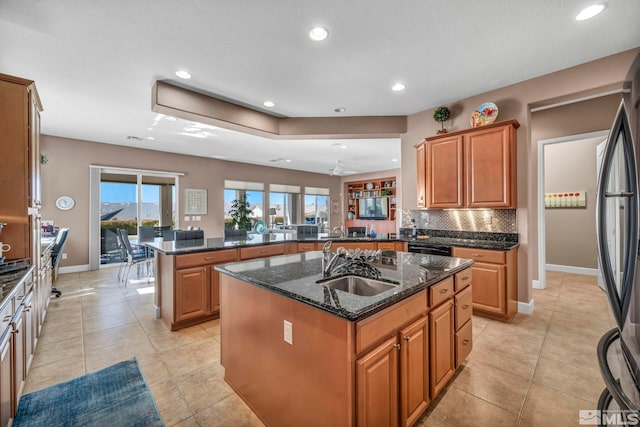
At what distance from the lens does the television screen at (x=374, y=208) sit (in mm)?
10331

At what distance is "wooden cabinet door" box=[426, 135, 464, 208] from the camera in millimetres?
3479

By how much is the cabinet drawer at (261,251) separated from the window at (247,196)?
4.47 meters

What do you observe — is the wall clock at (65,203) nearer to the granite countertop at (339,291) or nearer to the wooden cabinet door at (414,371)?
the granite countertop at (339,291)

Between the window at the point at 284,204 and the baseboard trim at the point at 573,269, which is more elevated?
the window at the point at 284,204

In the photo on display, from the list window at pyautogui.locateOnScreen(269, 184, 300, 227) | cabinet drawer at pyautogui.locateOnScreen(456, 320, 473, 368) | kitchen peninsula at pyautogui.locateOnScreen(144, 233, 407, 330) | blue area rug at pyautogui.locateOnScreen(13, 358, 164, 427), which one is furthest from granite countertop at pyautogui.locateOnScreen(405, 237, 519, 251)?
window at pyautogui.locateOnScreen(269, 184, 300, 227)

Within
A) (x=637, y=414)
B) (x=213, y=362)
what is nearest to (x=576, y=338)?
(x=637, y=414)

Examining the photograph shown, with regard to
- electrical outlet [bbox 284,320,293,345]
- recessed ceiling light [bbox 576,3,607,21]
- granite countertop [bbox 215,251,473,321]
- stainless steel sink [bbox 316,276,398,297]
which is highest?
recessed ceiling light [bbox 576,3,607,21]

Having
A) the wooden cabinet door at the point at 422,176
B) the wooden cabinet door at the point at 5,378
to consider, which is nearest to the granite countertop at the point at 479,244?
the wooden cabinet door at the point at 422,176

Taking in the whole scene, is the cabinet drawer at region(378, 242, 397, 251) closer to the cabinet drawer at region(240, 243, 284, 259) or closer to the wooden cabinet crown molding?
the cabinet drawer at region(240, 243, 284, 259)

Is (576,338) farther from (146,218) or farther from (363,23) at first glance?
(146,218)

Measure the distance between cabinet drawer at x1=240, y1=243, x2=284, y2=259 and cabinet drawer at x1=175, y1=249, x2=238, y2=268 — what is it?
123mm

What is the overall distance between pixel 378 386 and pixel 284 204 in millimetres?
8702

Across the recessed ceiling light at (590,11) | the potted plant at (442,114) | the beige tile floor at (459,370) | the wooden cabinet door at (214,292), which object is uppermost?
the recessed ceiling light at (590,11)

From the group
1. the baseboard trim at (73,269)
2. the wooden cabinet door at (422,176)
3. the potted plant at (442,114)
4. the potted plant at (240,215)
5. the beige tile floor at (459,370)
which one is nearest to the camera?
the beige tile floor at (459,370)
